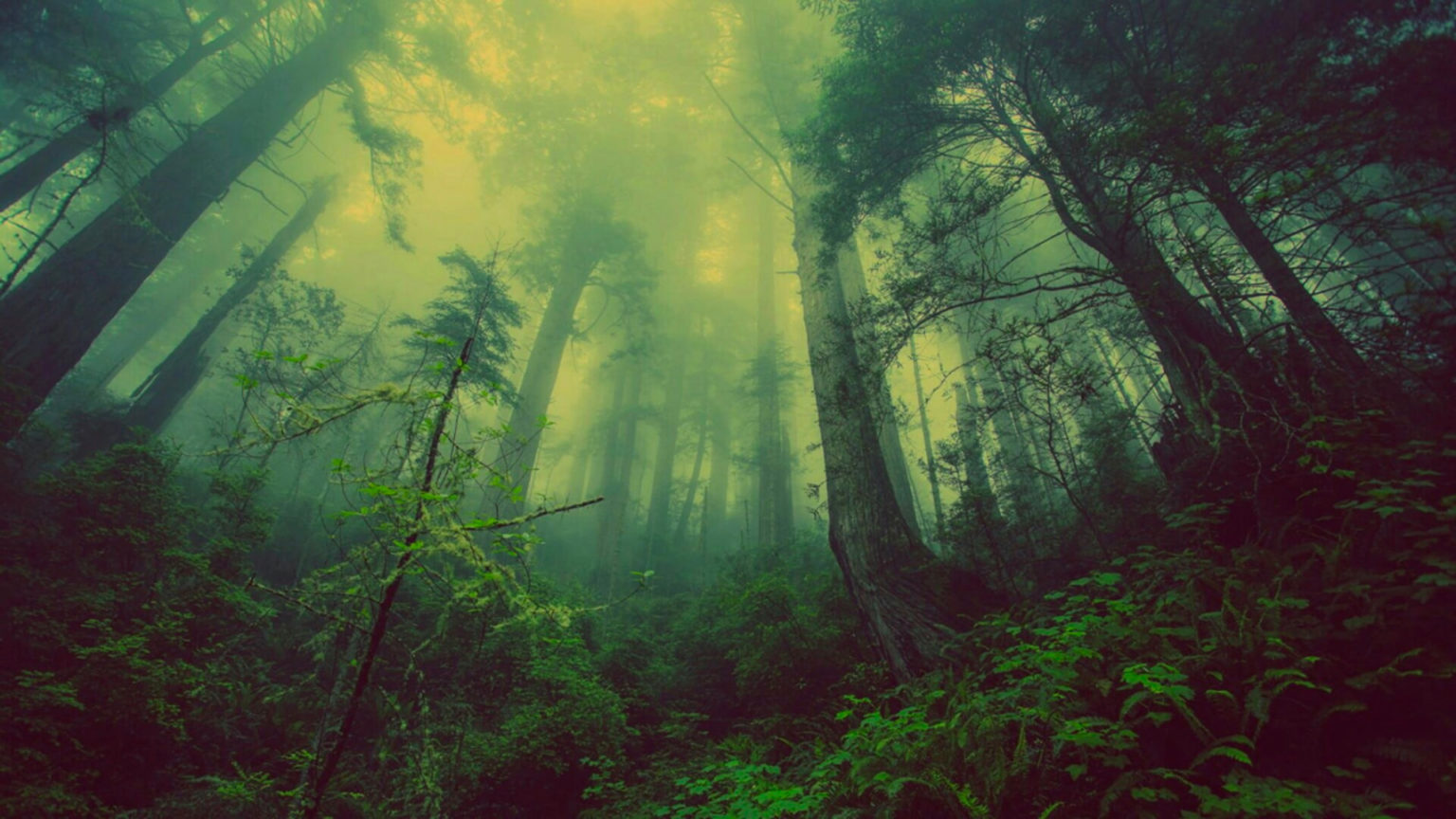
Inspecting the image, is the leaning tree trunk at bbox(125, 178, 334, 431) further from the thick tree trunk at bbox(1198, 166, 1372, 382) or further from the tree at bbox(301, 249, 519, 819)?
the thick tree trunk at bbox(1198, 166, 1372, 382)

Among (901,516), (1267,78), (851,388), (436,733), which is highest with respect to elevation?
(1267,78)

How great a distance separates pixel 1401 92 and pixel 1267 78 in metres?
0.83

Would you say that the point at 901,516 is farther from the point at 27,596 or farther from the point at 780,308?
the point at 780,308

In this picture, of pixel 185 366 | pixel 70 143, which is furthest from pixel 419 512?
pixel 185 366

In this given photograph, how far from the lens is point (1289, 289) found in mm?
4301

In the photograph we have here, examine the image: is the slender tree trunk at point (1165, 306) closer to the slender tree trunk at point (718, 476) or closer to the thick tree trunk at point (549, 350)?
the thick tree trunk at point (549, 350)

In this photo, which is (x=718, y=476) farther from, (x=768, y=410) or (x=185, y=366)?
(x=185, y=366)

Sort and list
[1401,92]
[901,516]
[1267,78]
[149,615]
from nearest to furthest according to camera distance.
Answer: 1. [1401,92]
2. [1267,78]
3. [149,615]
4. [901,516]

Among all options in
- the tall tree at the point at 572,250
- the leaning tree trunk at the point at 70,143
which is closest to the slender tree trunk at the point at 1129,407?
the leaning tree trunk at the point at 70,143

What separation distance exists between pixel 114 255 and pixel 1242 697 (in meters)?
11.6

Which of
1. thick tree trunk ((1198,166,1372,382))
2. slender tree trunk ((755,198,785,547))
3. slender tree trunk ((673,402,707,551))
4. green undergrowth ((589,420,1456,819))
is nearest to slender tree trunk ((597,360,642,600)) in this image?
slender tree trunk ((673,402,707,551))

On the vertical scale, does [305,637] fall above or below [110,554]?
below

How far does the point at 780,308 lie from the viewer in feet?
92.8

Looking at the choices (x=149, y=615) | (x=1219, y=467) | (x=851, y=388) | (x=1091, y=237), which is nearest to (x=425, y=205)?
(x=149, y=615)
